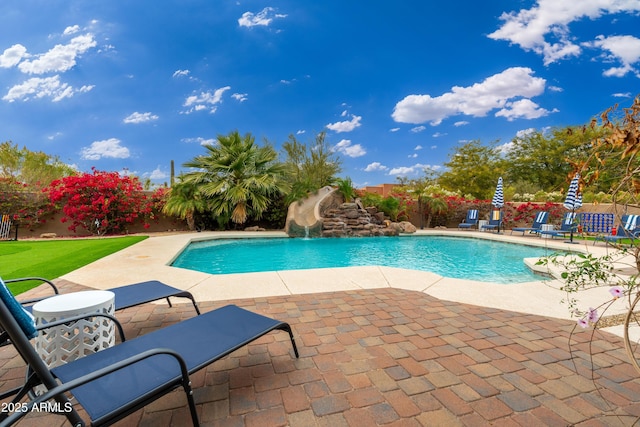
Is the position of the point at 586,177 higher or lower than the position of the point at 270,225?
higher

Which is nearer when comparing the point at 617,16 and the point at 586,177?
the point at 586,177

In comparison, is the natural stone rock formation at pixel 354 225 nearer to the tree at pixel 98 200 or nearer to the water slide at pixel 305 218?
the water slide at pixel 305 218

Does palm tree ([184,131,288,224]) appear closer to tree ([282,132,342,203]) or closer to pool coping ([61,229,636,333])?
tree ([282,132,342,203])

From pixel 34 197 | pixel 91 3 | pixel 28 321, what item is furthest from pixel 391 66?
pixel 28 321

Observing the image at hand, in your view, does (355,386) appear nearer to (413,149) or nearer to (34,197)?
(34,197)

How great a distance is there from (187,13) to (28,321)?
15.3 m

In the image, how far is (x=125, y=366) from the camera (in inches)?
52.3

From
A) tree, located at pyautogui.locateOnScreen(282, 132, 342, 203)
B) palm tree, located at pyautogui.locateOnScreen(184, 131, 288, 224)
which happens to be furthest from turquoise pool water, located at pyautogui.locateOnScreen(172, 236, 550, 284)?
tree, located at pyautogui.locateOnScreen(282, 132, 342, 203)

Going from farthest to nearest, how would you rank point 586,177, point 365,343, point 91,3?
point 91,3, point 365,343, point 586,177

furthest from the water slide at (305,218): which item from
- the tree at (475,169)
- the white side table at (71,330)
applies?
the tree at (475,169)

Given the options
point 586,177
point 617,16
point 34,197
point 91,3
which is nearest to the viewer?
point 586,177

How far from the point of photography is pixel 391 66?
17.5m

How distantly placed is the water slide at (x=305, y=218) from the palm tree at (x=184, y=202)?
3706 mm

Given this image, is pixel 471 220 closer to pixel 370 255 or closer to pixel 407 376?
pixel 370 255
